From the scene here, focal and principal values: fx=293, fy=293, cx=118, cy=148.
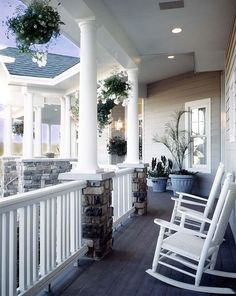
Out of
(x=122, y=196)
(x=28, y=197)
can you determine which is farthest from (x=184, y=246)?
(x=122, y=196)

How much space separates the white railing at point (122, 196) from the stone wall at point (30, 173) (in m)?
3.95

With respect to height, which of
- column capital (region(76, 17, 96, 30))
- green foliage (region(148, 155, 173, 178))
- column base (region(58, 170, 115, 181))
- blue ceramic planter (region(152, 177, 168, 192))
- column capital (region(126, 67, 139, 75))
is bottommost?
blue ceramic planter (region(152, 177, 168, 192))

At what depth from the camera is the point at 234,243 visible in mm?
3852

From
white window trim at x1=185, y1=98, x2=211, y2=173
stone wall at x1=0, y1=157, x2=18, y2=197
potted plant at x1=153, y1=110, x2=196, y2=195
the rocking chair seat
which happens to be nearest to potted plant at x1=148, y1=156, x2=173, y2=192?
potted plant at x1=153, y1=110, x2=196, y2=195

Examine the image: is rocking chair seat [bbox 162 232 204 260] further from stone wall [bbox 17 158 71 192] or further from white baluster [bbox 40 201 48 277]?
stone wall [bbox 17 158 71 192]

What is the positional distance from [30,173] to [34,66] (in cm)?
312

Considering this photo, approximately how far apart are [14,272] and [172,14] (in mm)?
3579

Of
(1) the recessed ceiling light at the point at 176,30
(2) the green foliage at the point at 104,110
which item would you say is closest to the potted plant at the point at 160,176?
(2) the green foliage at the point at 104,110

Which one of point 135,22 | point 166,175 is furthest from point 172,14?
point 166,175

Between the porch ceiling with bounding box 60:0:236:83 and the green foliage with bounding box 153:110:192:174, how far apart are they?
2.41 metres

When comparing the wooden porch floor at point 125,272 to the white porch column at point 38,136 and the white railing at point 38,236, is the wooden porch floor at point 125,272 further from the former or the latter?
the white porch column at point 38,136

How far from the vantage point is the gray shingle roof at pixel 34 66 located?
8.33 meters

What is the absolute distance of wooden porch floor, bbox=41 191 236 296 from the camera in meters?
2.54

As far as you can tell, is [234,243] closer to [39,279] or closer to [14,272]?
[39,279]
